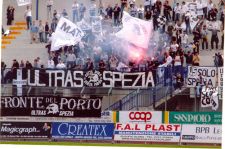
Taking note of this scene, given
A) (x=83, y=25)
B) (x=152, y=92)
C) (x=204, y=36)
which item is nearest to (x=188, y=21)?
(x=204, y=36)

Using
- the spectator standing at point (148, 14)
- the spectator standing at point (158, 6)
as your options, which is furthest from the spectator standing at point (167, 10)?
the spectator standing at point (148, 14)

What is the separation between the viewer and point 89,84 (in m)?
10.1

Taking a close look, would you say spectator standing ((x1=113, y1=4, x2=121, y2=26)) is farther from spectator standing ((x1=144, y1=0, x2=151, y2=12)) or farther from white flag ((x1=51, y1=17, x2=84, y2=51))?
white flag ((x1=51, y1=17, x2=84, y2=51))

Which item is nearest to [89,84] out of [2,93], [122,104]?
[122,104]

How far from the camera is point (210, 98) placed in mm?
10008

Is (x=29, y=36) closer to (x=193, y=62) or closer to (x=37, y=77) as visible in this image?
(x=37, y=77)

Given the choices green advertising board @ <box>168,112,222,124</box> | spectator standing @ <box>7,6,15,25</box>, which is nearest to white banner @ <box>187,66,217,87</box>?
green advertising board @ <box>168,112,222,124</box>

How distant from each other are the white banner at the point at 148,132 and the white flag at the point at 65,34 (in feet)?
4.13

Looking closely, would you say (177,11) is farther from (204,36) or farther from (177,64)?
(177,64)

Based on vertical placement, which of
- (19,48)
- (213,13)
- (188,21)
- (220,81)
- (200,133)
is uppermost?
(213,13)

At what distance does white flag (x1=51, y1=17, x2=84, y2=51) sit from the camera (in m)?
10.1

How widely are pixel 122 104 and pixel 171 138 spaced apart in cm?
78

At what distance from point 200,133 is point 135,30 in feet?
5.22

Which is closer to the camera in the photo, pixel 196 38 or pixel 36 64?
pixel 196 38
